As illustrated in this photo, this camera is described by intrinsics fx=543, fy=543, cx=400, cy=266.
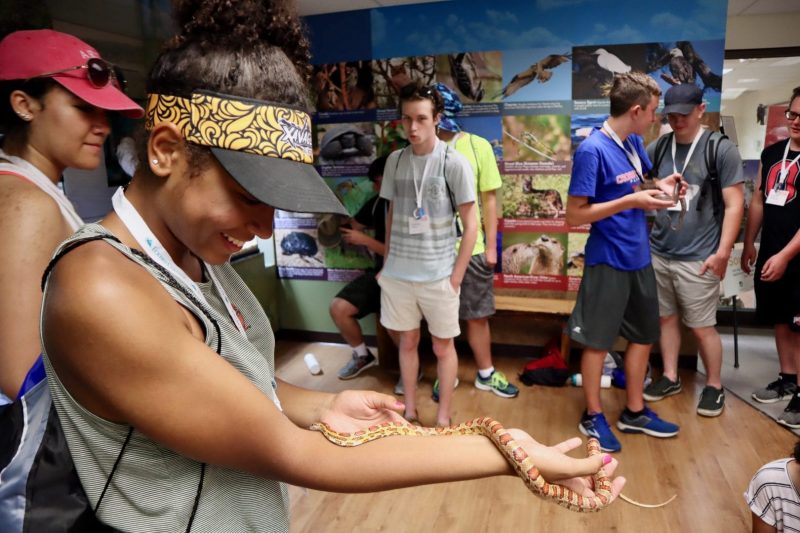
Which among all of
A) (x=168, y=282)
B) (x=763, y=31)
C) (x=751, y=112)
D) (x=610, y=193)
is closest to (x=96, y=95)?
(x=168, y=282)

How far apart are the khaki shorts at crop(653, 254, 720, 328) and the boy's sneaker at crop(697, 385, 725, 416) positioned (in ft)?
1.42

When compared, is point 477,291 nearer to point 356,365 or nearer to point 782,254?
point 356,365

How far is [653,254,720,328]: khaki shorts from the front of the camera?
3.48m

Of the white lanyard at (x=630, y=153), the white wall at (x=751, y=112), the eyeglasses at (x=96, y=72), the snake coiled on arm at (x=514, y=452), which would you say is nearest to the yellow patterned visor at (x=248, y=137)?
the snake coiled on arm at (x=514, y=452)

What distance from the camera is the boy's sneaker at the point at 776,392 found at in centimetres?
360

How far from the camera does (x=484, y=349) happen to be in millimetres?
3885

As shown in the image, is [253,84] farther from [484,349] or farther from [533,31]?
[533,31]

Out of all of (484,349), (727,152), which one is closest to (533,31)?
(727,152)

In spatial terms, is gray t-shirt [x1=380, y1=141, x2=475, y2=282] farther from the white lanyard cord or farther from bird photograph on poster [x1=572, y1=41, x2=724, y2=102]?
bird photograph on poster [x1=572, y1=41, x2=724, y2=102]

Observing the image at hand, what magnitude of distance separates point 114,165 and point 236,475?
246 centimetres

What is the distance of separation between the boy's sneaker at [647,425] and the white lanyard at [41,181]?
308 cm

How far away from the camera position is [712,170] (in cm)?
336

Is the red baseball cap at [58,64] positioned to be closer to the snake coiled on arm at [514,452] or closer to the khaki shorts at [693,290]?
the snake coiled on arm at [514,452]

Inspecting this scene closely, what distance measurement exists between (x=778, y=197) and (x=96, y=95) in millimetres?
3835
